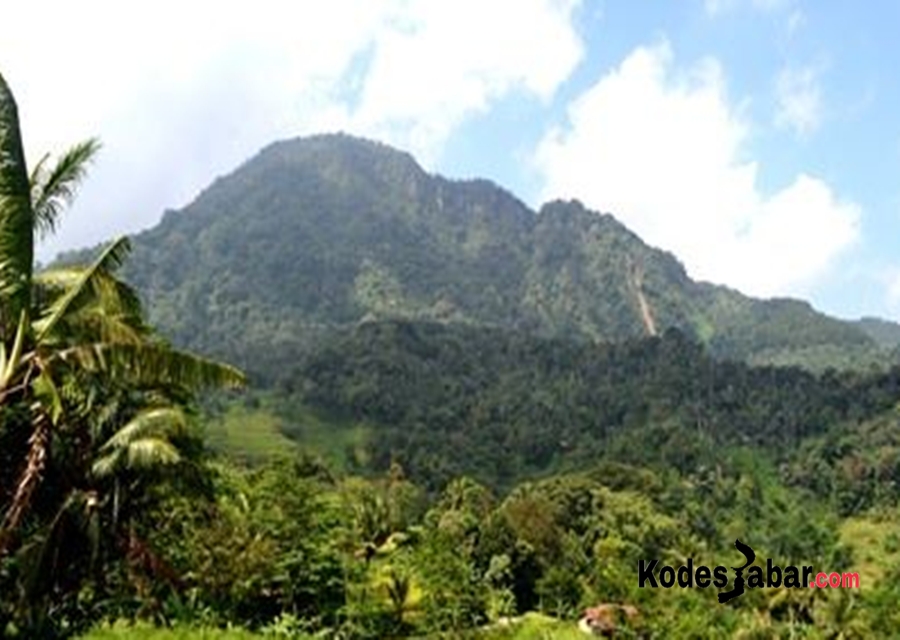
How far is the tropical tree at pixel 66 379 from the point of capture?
2077cm

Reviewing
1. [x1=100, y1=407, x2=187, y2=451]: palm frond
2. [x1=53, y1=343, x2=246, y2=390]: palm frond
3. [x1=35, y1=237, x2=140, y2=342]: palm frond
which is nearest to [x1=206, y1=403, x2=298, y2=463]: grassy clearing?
[x1=100, y1=407, x2=187, y2=451]: palm frond

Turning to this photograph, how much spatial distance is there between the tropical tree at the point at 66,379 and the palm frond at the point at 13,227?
17 mm

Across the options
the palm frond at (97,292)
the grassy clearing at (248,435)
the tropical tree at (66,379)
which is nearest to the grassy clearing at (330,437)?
the grassy clearing at (248,435)

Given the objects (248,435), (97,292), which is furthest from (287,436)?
(97,292)

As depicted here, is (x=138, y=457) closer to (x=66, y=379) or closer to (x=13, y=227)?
(x=66, y=379)

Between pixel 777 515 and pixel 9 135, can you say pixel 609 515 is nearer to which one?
pixel 777 515

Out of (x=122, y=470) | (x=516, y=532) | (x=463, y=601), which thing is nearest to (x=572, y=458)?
(x=516, y=532)

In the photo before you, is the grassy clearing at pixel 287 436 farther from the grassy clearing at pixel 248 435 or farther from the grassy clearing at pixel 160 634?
the grassy clearing at pixel 160 634

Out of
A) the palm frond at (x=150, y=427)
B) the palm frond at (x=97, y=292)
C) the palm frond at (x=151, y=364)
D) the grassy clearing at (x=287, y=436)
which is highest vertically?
the grassy clearing at (x=287, y=436)

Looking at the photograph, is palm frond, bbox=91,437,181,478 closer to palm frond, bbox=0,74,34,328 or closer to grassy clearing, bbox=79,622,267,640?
palm frond, bbox=0,74,34,328

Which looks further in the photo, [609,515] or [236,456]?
[236,456]

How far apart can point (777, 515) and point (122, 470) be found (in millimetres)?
140676

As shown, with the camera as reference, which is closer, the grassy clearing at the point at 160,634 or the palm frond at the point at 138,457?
the grassy clearing at the point at 160,634

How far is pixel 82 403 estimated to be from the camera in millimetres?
27547
